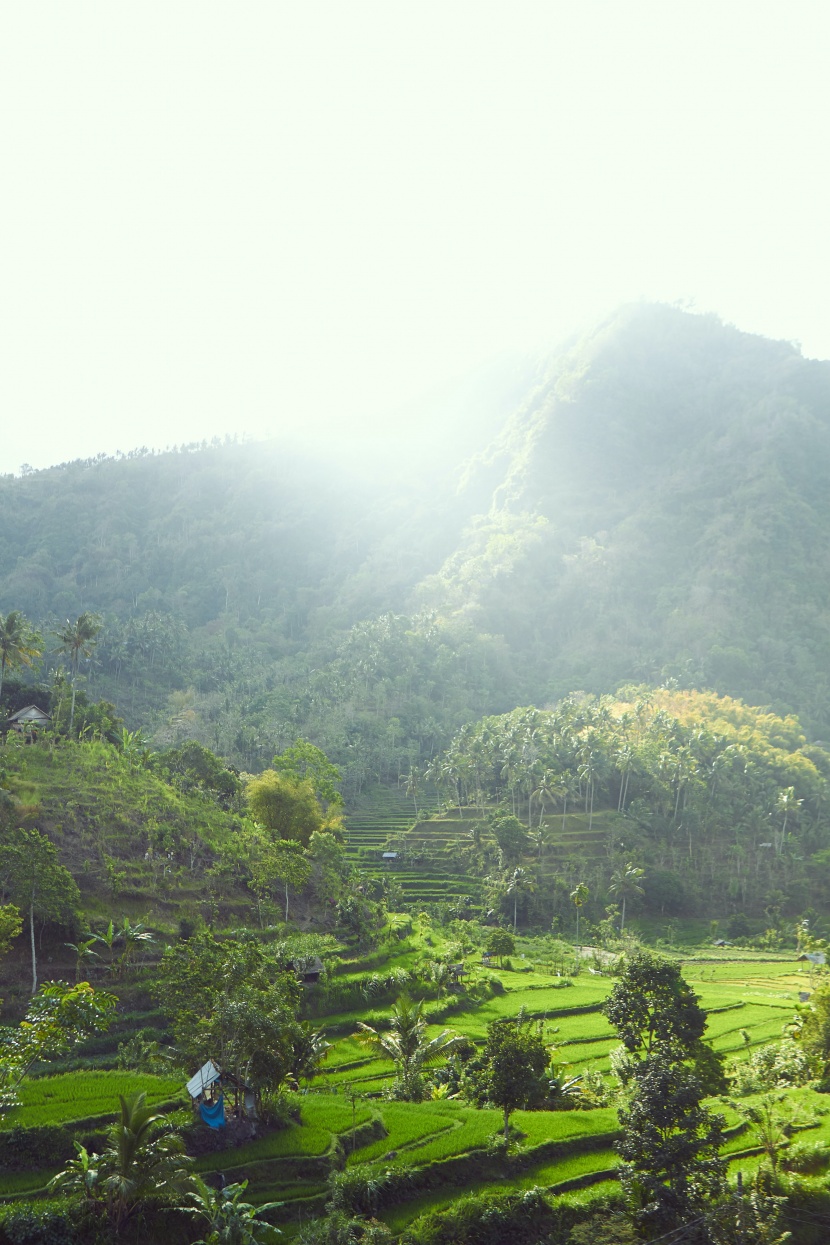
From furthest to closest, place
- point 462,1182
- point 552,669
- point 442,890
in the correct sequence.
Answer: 1. point 552,669
2. point 442,890
3. point 462,1182

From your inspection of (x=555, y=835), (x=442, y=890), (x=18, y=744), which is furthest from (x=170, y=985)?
(x=555, y=835)

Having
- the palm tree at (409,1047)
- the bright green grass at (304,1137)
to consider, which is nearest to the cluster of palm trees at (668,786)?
the palm tree at (409,1047)

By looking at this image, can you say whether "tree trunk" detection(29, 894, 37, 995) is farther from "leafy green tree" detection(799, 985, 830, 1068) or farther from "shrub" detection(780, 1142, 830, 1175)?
"leafy green tree" detection(799, 985, 830, 1068)

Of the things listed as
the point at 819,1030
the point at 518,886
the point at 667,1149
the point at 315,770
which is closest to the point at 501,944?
the point at 518,886

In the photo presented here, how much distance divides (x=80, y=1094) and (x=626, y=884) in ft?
190

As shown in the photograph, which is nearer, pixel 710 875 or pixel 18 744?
pixel 18 744

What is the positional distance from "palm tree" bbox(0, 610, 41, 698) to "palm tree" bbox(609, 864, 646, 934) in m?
54.0

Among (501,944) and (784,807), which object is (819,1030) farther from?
(784,807)

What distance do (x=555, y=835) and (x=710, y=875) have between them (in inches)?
633

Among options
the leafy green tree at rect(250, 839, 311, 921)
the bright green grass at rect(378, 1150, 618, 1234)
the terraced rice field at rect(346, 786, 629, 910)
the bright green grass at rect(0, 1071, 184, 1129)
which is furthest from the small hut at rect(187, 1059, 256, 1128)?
the terraced rice field at rect(346, 786, 629, 910)

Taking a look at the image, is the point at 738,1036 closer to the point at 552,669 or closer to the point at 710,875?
the point at 710,875

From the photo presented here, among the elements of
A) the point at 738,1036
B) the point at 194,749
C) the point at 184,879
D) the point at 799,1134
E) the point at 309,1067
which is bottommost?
the point at 738,1036

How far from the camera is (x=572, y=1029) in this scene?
42.0m

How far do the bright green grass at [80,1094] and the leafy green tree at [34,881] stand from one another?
626cm
